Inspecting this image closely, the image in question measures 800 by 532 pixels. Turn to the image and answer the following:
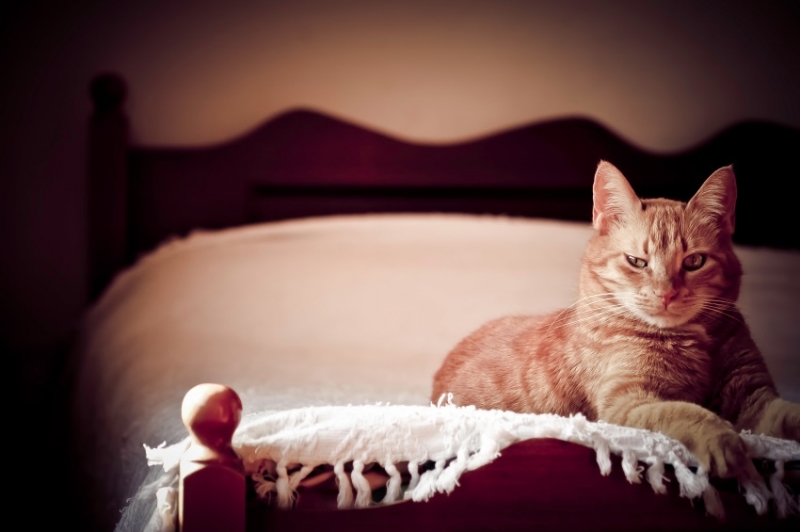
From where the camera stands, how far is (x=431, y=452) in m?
0.69

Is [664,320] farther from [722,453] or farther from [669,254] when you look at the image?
[722,453]

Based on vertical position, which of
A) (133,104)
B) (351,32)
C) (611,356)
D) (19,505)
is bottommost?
(19,505)

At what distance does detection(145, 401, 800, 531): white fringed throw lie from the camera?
668 millimetres

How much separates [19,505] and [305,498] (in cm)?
146

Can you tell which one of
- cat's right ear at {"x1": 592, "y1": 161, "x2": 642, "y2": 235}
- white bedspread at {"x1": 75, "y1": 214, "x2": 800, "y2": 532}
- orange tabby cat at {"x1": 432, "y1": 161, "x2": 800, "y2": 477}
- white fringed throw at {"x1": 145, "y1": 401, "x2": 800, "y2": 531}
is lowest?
white bedspread at {"x1": 75, "y1": 214, "x2": 800, "y2": 532}

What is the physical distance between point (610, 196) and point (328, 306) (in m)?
0.93

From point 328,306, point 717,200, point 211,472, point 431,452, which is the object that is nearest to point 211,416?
point 211,472

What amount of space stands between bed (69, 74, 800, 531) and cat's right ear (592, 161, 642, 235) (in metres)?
0.19

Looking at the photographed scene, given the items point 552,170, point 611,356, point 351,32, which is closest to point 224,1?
point 351,32

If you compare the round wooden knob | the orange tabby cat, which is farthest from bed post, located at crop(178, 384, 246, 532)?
the orange tabby cat

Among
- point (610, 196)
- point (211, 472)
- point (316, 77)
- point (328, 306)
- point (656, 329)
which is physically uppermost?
point (316, 77)

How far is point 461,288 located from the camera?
1.69m

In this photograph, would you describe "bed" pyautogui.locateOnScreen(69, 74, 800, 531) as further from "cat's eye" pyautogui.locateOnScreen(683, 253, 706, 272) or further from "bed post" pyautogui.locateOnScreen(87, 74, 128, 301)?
"cat's eye" pyautogui.locateOnScreen(683, 253, 706, 272)

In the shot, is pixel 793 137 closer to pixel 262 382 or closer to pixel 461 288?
pixel 461 288
